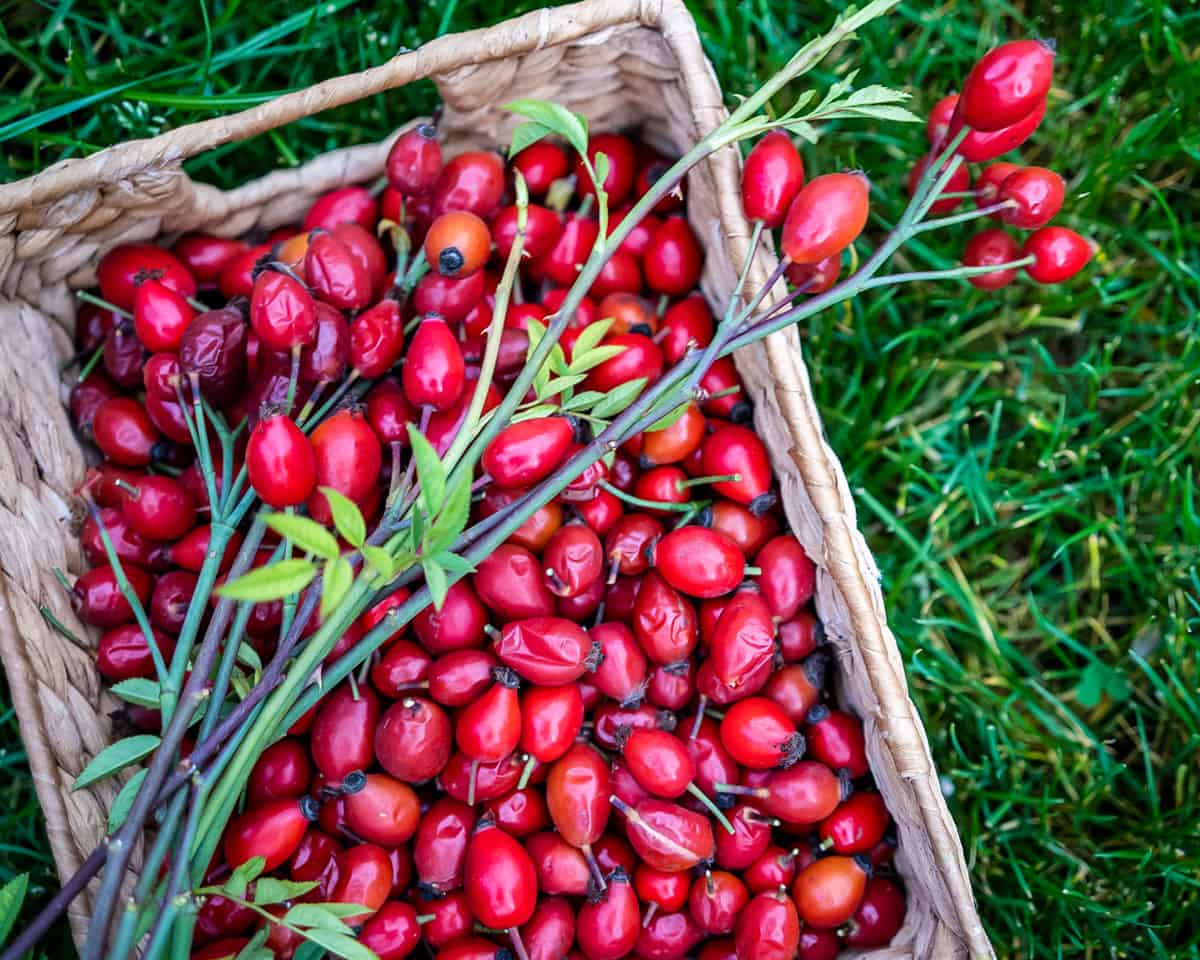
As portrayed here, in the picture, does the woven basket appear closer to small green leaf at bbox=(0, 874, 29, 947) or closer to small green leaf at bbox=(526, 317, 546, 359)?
small green leaf at bbox=(0, 874, 29, 947)

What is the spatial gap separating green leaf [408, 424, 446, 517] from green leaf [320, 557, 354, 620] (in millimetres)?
116

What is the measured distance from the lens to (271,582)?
1.13 meters

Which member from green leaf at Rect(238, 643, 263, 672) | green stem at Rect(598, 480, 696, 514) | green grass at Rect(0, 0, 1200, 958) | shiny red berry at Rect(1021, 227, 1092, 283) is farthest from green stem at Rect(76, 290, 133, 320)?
shiny red berry at Rect(1021, 227, 1092, 283)

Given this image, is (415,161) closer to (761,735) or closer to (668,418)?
(668,418)

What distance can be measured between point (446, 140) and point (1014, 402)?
1341mm

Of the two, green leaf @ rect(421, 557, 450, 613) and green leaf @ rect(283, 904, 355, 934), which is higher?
green leaf @ rect(421, 557, 450, 613)

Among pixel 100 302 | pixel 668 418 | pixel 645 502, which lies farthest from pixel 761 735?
pixel 100 302

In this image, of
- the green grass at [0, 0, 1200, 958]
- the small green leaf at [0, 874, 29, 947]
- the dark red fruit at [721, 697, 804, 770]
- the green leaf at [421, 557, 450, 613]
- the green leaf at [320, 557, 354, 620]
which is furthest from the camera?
the green grass at [0, 0, 1200, 958]

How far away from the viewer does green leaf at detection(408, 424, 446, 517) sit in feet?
3.78

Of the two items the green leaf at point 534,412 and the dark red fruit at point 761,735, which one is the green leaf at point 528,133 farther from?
the dark red fruit at point 761,735

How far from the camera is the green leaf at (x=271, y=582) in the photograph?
1.10 m

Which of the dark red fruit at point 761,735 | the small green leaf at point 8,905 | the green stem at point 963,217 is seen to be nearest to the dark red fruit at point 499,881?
the dark red fruit at point 761,735

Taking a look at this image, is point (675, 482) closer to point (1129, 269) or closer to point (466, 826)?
point (466, 826)

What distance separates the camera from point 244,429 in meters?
1.82
